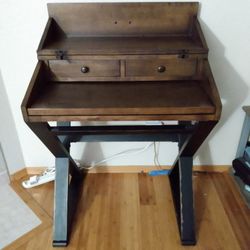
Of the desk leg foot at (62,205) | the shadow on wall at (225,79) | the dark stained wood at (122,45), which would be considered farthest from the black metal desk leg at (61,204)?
the shadow on wall at (225,79)

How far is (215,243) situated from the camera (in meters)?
1.46

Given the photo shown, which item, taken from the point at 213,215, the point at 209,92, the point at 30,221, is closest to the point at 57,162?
the point at 30,221

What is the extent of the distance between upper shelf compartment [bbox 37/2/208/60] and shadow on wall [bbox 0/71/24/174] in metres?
0.53

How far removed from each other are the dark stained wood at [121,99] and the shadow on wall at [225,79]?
0.36 metres

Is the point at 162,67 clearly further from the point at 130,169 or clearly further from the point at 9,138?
the point at 9,138

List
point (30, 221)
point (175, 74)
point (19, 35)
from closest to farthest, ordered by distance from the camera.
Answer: point (175, 74), point (19, 35), point (30, 221)

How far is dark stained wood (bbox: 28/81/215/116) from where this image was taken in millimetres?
1042

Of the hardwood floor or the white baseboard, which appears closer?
the hardwood floor

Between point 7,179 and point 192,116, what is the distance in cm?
139

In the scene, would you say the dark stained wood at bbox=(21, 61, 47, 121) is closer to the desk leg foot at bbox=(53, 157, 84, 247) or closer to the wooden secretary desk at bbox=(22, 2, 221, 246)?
the wooden secretary desk at bbox=(22, 2, 221, 246)

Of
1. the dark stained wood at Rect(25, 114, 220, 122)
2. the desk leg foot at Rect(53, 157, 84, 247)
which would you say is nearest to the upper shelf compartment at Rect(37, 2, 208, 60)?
the dark stained wood at Rect(25, 114, 220, 122)

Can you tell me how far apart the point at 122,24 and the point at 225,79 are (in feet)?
2.24

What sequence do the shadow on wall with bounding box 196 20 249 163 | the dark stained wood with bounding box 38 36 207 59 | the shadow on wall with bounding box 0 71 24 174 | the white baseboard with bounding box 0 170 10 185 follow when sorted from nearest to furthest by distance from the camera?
1. the dark stained wood with bounding box 38 36 207 59
2. the shadow on wall with bounding box 196 20 249 163
3. the shadow on wall with bounding box 0 71 24 174
4. the white baseboard with bounding box 0 170 10 185

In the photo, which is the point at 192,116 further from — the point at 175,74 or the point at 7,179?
the point at 7,179
